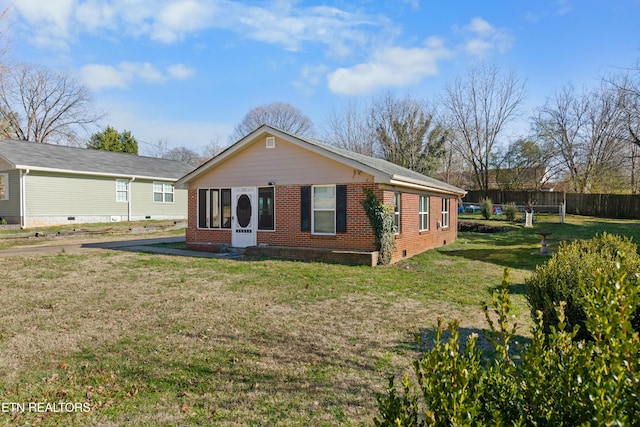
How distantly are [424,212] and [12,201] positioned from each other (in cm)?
2101

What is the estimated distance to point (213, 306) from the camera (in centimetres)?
664

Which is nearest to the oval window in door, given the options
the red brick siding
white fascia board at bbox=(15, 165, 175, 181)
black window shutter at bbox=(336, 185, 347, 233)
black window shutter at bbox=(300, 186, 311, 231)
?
the red brick siding

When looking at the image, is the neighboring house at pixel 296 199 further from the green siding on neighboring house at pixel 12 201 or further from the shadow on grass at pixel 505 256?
the green siding on neighboring house at pixel 12 201

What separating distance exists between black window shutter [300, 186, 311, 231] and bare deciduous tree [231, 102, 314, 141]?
3889 cm

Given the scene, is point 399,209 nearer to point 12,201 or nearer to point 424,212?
point 424,212

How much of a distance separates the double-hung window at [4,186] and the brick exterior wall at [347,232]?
13042 millimetres

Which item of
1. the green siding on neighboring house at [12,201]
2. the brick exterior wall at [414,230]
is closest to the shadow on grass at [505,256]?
the brick exterior wall at [414,230]

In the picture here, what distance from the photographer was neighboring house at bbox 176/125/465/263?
11750 mm

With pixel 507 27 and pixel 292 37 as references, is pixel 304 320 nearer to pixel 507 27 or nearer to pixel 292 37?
pixel 292 37

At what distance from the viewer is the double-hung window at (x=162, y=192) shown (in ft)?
87.3

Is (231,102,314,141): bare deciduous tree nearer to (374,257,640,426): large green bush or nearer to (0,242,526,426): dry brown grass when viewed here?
(0,242,526,426): dry brown grass

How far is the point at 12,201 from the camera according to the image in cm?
2044

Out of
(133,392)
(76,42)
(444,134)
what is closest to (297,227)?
(133,392)

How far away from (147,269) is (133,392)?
6.98 m
